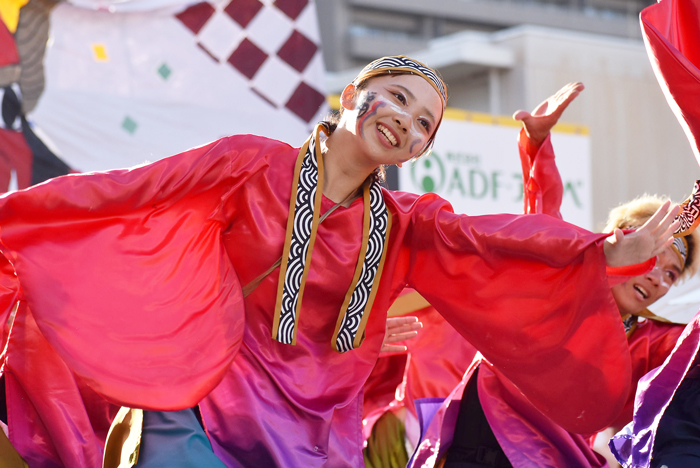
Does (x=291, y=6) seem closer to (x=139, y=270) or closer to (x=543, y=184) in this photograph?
(x=543, y=184)

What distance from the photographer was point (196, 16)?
185 inches

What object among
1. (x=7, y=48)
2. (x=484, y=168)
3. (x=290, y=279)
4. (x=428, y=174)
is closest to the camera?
(x=290, y=279)

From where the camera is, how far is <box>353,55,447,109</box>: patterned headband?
191 centimetres

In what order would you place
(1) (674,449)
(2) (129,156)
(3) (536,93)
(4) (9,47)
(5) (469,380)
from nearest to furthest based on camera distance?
(1) (674,449), (5) (469,380), (4) (9,47), (2) (129,156), (3) (536,93)

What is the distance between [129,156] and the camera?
4.52 meters

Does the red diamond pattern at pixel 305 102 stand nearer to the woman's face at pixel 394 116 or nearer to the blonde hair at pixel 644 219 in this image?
the blonde hair at pixel 644 219

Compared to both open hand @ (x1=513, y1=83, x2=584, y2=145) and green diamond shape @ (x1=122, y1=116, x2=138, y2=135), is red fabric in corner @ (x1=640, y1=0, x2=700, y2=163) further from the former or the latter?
green diamond shape @ (x1=122, y1=116, x2=138, y2=135)

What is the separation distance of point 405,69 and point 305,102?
307 cm

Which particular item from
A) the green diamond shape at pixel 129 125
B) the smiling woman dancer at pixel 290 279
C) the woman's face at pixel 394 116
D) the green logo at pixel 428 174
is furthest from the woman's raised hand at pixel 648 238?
the green diamond shape at pixel 129 125

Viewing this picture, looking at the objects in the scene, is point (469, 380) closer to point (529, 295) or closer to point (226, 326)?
point (529, 295)

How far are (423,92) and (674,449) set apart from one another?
2.97ft

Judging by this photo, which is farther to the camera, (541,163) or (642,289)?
(541,163)

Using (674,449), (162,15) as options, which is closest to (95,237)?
(674,449)

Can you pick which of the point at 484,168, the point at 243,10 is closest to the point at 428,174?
the point at 484,168
